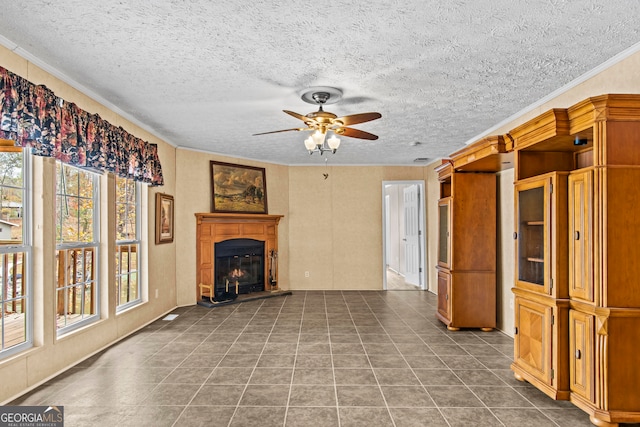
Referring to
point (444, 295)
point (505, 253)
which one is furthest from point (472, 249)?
point (444, 295)

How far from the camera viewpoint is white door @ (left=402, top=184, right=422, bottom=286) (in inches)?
302

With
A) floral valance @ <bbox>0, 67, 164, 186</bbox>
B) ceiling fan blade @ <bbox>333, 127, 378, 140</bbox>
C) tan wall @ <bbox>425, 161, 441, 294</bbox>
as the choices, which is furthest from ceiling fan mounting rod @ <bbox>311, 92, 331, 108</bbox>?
tan wall @ <bbox>425, 161, 441, 294</bbox>

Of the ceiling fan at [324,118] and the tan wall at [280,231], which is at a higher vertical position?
the ceiling fan at [324,118]

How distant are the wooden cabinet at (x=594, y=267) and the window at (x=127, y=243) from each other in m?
4.44

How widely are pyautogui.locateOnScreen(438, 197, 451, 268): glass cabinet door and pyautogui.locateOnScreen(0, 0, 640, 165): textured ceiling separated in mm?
1286

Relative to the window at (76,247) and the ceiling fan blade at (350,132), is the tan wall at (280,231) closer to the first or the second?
the window at (76,247)

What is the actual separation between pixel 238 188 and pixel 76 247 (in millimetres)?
3331

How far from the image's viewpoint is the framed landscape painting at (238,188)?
6.34 m

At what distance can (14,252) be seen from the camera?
9.13 ft

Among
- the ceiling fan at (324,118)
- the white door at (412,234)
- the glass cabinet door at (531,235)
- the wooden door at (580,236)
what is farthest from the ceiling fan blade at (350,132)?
the white door at (412,234)

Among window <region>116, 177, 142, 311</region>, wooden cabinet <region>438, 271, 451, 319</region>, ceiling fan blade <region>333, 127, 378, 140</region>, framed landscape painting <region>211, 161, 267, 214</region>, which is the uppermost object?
ceiling fan blade <region>333, 127, 378, 140</region>

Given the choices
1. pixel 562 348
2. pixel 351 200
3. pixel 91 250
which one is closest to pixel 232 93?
pixel 91 250

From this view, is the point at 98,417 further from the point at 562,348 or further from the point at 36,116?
the point at 562,348

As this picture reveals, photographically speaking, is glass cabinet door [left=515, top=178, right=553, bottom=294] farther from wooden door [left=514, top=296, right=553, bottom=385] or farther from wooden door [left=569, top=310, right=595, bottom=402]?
wooden door [left=569, top=310, right=595, bottom=402]
